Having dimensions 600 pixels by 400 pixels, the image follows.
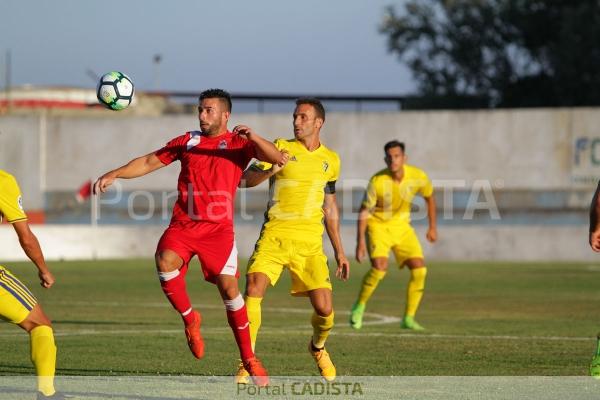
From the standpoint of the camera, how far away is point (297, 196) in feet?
36.0

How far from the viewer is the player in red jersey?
392 inches

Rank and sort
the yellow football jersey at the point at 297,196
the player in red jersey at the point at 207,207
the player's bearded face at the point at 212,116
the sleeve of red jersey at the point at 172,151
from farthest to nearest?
the yellow football jersey at the point at 297,196
the sleeve of red jersey at the point at 172,151
the player's bearded face at the point at 212,116
the player in red jersey at the point at 207,207

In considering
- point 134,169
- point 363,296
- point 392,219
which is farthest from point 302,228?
point 392,219

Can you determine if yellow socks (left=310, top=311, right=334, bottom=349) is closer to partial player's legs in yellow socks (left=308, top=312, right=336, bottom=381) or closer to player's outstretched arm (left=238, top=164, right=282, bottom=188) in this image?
partial player's legs in yellow socks (left=308, top=312, right=336, bottom=381)

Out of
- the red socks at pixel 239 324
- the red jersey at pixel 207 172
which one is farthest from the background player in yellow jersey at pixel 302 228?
the red socks at pixel 239 324

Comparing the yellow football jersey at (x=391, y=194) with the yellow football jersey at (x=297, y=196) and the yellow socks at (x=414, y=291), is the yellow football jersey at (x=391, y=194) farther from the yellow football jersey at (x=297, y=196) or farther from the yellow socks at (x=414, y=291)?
the yellow football jersey at (x=297, y=196)

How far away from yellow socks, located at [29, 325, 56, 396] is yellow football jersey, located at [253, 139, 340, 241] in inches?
110

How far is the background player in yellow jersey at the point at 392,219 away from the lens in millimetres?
16875

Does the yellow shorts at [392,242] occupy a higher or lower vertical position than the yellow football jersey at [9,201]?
lower

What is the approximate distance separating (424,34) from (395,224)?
1850 inches

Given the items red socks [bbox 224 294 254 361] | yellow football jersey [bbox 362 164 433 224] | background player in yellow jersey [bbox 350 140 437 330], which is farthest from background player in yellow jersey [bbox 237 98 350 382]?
yellow football jersey [bbox 362 164 433 224]

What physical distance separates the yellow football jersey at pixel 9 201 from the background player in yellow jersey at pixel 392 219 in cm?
856

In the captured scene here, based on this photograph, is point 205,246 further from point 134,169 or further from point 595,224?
point 595,224

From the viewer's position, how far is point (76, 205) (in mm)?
46688
